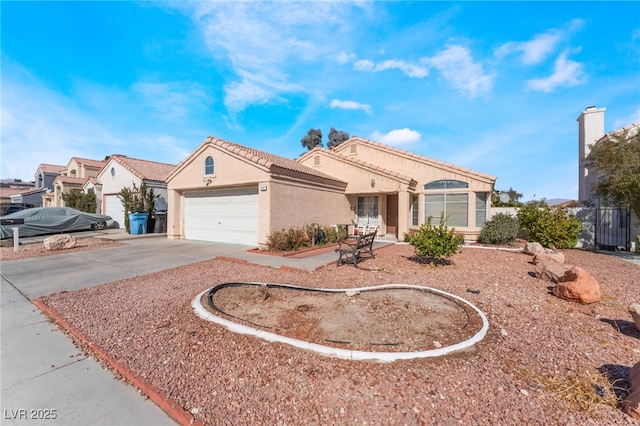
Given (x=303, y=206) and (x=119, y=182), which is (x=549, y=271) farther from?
(x=119, y=182)

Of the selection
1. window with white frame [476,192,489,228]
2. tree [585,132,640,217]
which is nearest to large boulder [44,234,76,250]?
window with white frame [476,192,489,228]

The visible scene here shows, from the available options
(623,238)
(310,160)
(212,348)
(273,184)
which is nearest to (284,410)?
(212,348)

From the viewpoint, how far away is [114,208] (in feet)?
68.9

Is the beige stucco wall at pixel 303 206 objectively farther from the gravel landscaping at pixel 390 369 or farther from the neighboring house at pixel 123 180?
the neighboring house at pixel 123 180

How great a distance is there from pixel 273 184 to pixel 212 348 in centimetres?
775

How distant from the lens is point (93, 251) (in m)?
10.9

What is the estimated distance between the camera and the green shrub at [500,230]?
12.2 metres

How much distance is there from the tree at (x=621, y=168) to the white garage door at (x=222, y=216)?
13.7 metres

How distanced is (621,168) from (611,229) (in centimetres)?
423

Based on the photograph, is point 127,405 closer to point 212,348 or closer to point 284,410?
point 212,348

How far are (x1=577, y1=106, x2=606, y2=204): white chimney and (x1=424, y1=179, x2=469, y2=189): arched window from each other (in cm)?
675

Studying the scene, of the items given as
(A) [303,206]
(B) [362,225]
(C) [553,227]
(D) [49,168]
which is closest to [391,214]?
(B) [362,225]

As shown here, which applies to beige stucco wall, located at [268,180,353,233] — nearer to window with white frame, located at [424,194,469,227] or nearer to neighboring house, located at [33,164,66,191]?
window with white frame, located at [424,194,469,227]

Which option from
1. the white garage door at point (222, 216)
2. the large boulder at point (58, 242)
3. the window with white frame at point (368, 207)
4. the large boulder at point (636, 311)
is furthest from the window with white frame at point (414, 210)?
the large boulder at point (58, 242)
